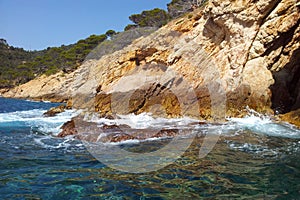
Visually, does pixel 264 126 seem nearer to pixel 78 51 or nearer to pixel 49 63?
pixel 78 51

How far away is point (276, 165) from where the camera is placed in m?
6.50

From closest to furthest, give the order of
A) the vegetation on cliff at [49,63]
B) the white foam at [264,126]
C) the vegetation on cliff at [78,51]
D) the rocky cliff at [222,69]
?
the white foam at [264,126]
the rocky cliff at [222,69]
the vegetation on cliff at [78,51]
the vegetation on cliff at [49,63]

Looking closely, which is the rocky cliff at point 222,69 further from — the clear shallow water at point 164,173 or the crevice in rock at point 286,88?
the clear shallow water at point 164,173

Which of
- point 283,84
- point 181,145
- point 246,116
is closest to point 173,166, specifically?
point 181,145

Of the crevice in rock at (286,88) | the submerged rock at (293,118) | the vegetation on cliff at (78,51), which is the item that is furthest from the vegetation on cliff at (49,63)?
the submerged rock at (293,118)

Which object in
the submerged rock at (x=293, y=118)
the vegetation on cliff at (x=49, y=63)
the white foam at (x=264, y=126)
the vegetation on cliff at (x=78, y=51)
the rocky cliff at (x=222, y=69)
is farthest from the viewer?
the vegetation on cliff at (x=49, y=63)

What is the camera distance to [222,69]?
1747 centimetres

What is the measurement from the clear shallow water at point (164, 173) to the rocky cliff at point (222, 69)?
6.21 m

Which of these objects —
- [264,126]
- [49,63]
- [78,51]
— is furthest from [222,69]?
[49,63]

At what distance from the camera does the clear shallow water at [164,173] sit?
5.15 m

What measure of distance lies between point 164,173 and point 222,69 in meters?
12.5

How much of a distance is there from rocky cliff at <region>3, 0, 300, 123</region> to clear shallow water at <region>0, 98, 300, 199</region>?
621 cm

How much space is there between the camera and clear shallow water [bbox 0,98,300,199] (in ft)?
Result: 16.9

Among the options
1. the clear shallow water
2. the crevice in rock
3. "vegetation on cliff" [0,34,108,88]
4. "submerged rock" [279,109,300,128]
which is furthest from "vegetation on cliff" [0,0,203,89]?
the clear shallow water
